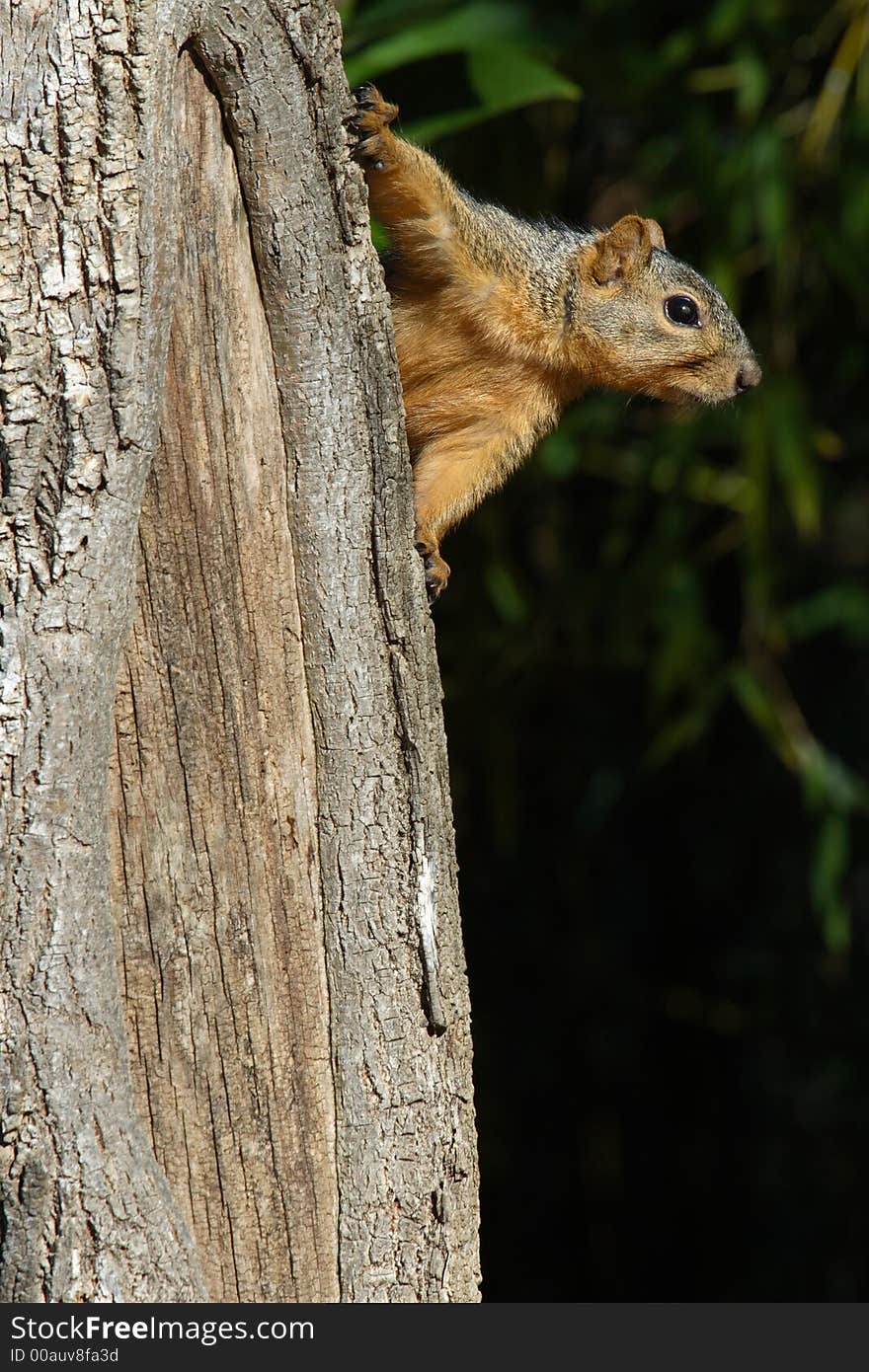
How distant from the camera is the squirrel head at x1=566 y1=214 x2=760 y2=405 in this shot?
2941 millimetres

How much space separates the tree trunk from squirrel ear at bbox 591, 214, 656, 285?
115 centimetres

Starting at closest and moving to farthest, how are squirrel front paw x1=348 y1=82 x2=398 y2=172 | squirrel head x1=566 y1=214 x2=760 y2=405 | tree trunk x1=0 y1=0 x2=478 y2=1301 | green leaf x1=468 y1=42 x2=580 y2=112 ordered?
tree trunk x1=0 y1=0 x2=478 y2=1301
squirrel front paw x1=348 y1=82 x2=398 y2=172
green leaf x1=468 y1=42 x2=580 y2=112
squirrel head x1=566 y1=214 x2=760 y2=405

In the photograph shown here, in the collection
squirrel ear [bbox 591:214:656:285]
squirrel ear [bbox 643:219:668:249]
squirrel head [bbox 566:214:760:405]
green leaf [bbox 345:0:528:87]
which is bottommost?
squirrel head [bbox 566:214:760:405]

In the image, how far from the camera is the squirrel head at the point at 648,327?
2.94 m

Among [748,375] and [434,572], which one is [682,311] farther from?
[434,572]

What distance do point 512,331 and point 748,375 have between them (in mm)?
497

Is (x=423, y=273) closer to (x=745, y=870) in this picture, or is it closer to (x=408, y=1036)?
(x=408, y=1036)

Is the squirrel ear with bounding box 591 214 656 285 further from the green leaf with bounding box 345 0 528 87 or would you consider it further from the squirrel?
the green leaf with bounding box 345 0 528 87

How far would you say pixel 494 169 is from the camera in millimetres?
3943

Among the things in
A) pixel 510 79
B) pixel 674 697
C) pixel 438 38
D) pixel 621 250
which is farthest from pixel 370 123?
pixel 674 697

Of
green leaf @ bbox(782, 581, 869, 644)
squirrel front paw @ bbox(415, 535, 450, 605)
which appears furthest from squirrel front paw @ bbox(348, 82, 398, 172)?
green leaf @ bbox(782, 581, 869, 644)

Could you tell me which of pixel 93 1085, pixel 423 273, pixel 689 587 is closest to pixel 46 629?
pixel 93 1085

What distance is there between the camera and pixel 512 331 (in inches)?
112

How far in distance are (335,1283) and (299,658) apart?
80cm
